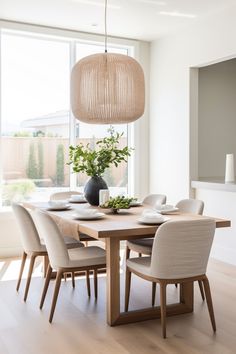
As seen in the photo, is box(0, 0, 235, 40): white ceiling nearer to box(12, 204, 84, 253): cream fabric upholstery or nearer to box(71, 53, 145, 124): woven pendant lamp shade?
box(71, 53, 145, 124): woven pendant lamp shade

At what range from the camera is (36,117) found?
5883 millimetres

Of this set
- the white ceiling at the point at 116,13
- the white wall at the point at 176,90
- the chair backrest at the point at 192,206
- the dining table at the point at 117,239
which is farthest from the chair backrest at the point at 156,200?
the white ceiling at the point at 116,13

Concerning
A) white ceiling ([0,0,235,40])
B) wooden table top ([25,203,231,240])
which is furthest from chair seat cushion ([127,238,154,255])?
white ceiling ([0,0,235,40])

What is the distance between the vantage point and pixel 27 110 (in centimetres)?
584

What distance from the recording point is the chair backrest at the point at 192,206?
163 inches

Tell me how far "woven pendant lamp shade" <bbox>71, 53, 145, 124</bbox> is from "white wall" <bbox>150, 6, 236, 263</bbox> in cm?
152

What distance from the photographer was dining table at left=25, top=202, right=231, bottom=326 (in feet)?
10.3

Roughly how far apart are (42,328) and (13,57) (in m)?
3.70

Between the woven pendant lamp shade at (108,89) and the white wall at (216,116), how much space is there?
80.1 inches

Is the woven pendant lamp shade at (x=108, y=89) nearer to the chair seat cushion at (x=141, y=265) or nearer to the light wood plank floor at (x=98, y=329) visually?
the chair seat cushion at (x=141, y=265)

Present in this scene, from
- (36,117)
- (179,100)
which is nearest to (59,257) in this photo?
(36,117)

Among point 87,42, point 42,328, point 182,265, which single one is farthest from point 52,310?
point 87,42

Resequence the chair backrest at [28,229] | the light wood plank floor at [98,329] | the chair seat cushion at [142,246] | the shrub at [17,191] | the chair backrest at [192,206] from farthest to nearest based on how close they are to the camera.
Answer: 1. the shrub at [17,191]
2. the chair backrest at [192,206]
3. the chair seat cushion at [142,246]
4. the chair backrest at [28,229]
5. the light wood plank floor at [98,329]

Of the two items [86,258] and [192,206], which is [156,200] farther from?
[86,258]
